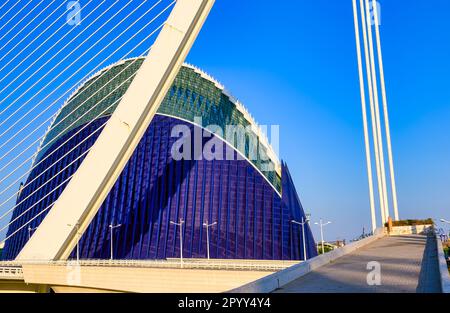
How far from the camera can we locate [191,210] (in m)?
52.6

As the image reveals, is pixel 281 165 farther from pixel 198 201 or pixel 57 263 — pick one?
pixel 57 263

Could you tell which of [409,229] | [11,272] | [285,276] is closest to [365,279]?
[285,276]

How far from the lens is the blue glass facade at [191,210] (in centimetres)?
4997

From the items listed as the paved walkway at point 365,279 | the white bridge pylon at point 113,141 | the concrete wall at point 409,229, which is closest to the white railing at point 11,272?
the white bridge pylon at point 113,141

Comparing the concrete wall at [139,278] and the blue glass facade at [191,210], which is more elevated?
the blue glass facade at [191,210]

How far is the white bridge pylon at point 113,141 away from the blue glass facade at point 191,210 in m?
22.9

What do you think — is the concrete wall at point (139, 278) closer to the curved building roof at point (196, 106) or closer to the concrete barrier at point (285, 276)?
the concrete barrier at point (285, 276)

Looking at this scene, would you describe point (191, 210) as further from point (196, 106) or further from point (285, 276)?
point (285, 276)

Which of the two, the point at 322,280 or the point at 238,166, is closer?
the point at 322,280

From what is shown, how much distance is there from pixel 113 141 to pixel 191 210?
1094 inches

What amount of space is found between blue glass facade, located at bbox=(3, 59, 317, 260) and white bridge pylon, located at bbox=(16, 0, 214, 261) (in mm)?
22942

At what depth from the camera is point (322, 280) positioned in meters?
11.4
